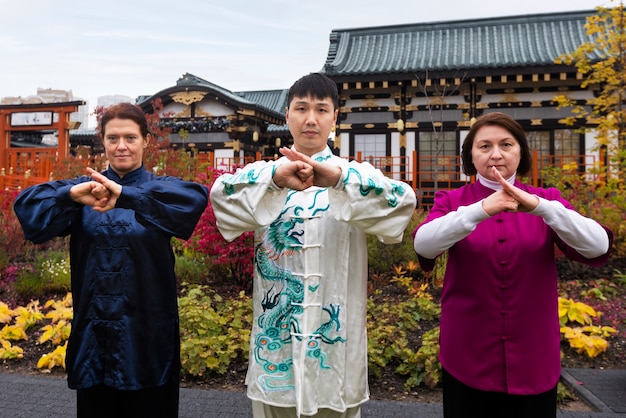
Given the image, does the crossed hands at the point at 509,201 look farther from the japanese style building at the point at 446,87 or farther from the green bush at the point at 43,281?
the japanese style building at the point at 446,87

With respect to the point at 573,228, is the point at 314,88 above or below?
above

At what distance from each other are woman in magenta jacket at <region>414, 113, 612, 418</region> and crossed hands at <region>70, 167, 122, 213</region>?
1270mm

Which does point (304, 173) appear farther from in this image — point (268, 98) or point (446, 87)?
point (268, 98)

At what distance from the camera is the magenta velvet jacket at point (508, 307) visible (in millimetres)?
1849

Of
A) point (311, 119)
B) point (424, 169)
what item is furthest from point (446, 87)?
point (311, 119)

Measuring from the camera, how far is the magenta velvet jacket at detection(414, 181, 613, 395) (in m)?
1.85

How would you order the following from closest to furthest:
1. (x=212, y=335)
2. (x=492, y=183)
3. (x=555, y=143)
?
(x=492, y=183), (x=212, y=335), (x=555, y=143)

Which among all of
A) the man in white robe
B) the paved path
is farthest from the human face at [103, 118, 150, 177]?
the paved path

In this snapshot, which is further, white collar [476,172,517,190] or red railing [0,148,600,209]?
red railing [0,148,600,209]

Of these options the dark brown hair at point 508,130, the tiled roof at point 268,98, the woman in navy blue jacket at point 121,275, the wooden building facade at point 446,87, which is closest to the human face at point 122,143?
the woman in navy blue jacket at point 121,275

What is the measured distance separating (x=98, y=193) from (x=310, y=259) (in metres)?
0.92

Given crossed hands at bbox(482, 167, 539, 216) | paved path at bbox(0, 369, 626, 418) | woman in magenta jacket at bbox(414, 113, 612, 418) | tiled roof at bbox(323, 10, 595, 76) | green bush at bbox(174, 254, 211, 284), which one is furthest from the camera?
tiled roof at bbox(323, 10, 595, 76)

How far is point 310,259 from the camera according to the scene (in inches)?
77.1

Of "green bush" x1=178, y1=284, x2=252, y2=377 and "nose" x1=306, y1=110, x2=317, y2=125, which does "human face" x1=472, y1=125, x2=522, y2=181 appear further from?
"green bush" x1=178, y1=284, x2=252, y2=377
